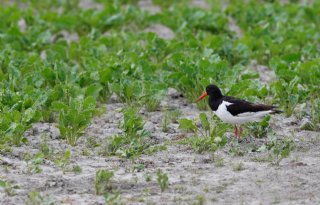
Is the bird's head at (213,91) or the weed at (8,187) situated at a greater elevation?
the bird's head at (213,91)

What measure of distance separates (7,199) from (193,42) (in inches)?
221

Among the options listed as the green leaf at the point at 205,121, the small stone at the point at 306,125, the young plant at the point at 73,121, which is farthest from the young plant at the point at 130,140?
the small stone at the point at 306,125

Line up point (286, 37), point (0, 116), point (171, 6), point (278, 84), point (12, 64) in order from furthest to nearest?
point (171, 6) → point (286, 37) → point (12, 64) → point (278, 84) → point (0, 116)

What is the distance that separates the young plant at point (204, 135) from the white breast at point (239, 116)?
0.13 metres

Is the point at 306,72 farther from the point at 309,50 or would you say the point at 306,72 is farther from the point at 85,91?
the point at 85,91

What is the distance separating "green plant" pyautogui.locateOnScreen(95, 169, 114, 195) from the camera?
7.14 m

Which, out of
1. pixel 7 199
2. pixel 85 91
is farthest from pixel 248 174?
pixel 85 91

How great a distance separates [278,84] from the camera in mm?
9836

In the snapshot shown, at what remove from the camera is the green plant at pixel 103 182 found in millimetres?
7145

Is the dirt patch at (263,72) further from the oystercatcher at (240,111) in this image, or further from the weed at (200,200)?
the weed at (200,200)

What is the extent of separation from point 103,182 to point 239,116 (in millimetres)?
1996

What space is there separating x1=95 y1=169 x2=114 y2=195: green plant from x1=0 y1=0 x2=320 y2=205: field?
13 millimetres

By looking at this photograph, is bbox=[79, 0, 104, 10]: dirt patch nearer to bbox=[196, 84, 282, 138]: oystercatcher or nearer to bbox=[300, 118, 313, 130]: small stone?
bbox=[300, 118, 313, 130]: small stone

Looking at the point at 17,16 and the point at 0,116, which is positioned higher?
the point at 17,16
